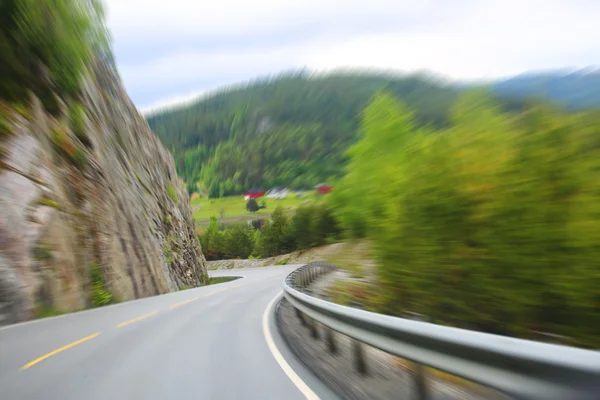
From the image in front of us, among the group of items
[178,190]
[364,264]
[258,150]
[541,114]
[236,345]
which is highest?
[258,150]

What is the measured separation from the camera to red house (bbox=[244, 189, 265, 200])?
18409cm

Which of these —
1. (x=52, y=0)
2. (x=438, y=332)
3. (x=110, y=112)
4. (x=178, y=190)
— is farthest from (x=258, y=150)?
(x=438, y=332)

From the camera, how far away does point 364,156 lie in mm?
27922

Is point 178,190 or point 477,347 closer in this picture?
point 477,347

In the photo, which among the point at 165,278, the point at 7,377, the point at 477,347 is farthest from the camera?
the point at 165,278

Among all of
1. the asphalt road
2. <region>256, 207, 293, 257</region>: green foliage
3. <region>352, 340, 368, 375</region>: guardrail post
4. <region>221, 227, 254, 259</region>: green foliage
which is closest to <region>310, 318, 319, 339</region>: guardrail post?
the asphalt road

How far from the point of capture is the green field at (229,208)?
164 metres

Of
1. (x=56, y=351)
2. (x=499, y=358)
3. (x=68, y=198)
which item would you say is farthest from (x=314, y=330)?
(x=68, y=198)

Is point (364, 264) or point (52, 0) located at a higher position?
point (52, 0)

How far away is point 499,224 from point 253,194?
180m

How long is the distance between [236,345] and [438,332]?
18.6ft

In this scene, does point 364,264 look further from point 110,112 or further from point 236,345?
point 110,112

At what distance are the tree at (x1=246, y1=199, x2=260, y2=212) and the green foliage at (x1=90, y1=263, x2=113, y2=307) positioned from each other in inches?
6063

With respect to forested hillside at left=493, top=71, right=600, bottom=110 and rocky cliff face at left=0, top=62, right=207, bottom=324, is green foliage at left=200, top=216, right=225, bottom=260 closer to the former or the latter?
rocky cliff face at left=0, top=62, right=207, bottom=324
